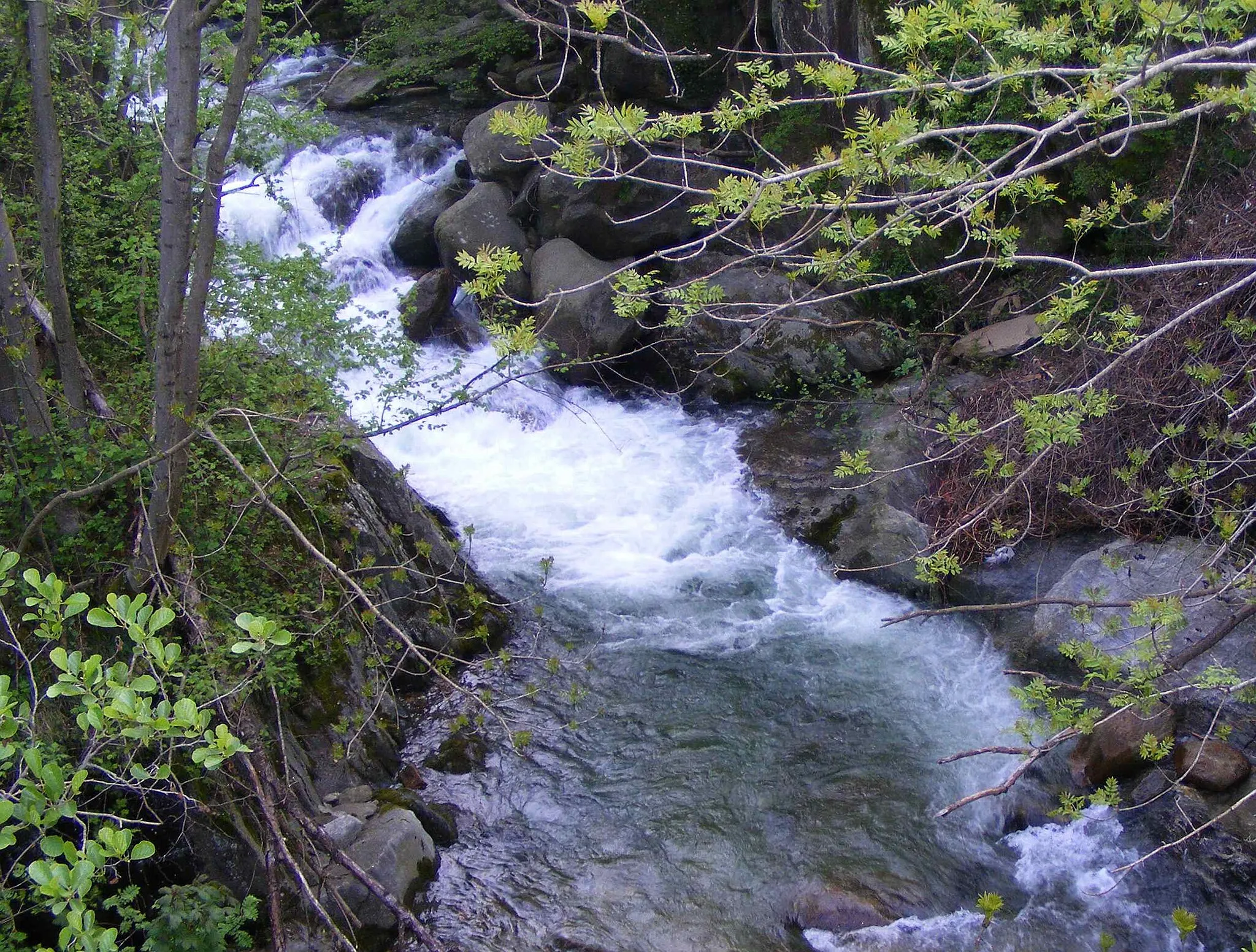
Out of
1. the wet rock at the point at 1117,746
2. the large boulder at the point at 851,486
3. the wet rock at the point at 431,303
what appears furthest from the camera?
the wet rock at the point at 431,303

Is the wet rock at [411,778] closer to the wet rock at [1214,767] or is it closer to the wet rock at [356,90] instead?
the wet rock at [1214,767]

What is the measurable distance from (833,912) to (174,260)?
467 cm

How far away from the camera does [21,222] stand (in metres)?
5.94

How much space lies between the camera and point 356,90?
47.1 ft

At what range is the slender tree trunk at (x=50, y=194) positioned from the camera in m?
4.45

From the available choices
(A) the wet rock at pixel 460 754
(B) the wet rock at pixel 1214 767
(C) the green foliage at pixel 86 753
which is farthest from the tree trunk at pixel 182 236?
(B) the wet rock at pixel 1214 767

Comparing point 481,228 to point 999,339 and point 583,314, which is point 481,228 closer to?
point 583,314

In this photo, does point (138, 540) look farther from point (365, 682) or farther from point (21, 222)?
point (21, 222)

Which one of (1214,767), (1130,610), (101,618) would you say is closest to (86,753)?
(101,618)

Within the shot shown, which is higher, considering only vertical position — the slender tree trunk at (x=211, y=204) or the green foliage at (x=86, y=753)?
the slender tree trunk at (x=211, y=204)

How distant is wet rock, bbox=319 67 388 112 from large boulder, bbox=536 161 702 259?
4.36 metres

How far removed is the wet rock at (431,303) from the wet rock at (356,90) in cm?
470

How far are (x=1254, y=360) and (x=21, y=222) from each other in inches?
318

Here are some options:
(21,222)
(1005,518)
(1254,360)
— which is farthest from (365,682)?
(1254,360)
